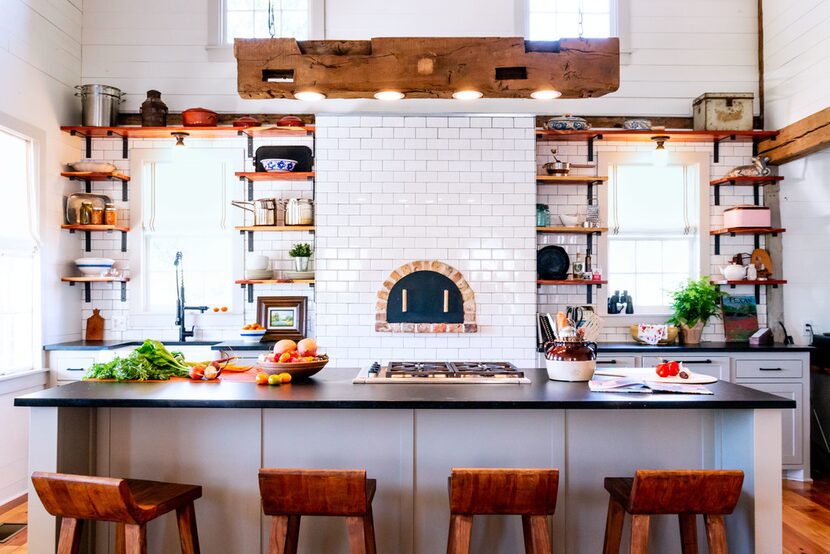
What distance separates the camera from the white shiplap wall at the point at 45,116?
4.79 meters

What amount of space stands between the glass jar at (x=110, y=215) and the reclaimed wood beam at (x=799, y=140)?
20.2 feet

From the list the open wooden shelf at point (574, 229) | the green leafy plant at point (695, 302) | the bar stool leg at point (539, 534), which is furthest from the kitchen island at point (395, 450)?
the open wooden shelf at point (574, 229)

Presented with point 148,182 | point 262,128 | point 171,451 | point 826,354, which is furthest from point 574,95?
point 148,182

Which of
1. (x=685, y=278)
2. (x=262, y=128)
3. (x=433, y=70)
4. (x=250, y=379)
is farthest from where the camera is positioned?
(x=685, y=278)

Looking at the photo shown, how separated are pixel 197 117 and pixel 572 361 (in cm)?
425

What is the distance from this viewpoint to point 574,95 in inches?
123

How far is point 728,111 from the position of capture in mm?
5867

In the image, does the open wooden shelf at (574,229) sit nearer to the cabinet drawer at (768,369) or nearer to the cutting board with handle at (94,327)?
the cabinet drawer at (768,369)

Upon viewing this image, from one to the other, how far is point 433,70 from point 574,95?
0.73 m

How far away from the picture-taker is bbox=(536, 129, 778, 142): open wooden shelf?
18.9 feet

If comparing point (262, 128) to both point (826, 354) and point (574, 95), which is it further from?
point (826, 354)

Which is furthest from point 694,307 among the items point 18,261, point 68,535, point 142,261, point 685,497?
point 18,261

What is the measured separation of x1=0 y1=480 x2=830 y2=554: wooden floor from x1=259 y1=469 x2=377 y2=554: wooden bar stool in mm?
2334

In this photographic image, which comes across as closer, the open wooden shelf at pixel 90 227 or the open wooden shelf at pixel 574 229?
the open wooden shelf at pixel 90 227
